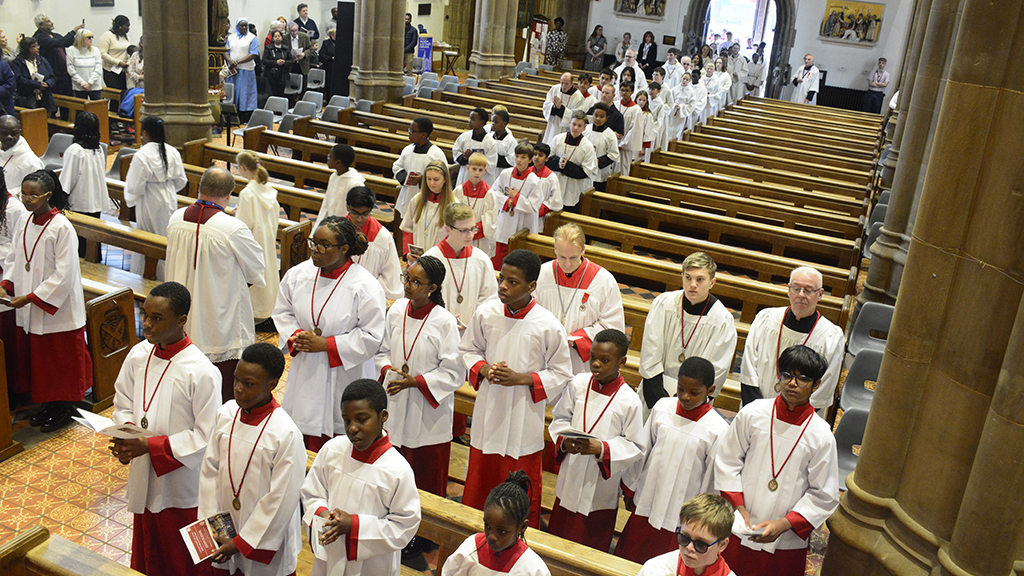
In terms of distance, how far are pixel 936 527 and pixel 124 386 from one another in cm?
338

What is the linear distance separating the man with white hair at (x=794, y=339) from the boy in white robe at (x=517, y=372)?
4.07 ft

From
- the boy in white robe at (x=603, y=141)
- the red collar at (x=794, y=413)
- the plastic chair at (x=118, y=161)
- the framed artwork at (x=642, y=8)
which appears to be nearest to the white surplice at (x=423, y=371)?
the red collar at (x=794, y=413)

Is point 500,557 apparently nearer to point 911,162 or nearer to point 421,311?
point 421,311

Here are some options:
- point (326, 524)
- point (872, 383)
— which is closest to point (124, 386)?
point (326, 524)

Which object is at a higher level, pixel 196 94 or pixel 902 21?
pixel 902 21

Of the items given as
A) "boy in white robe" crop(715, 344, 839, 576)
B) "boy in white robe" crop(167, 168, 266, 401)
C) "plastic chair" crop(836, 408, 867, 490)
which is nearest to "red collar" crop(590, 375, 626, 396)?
"boy in white robe" crop(715, 344, 839, 576)

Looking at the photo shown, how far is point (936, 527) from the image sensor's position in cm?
316

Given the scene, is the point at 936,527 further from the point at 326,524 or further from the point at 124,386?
the point at 124,386

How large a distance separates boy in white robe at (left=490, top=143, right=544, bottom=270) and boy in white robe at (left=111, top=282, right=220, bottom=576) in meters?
4.25

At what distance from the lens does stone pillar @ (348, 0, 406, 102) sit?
13.5 metres

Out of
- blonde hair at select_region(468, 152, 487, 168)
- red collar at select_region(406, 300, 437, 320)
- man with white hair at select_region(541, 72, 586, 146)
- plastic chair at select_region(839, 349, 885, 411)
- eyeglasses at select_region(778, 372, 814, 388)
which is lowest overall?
plastic chair at select_region(839, 349, 885, 411)

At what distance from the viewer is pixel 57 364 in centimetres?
528

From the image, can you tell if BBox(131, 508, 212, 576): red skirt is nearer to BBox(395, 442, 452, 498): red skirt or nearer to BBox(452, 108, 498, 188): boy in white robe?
BBox(395, 442, 452, 498): red skirt

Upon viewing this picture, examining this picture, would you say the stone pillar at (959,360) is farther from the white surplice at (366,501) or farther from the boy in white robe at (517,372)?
the white surplice at (366,501)
